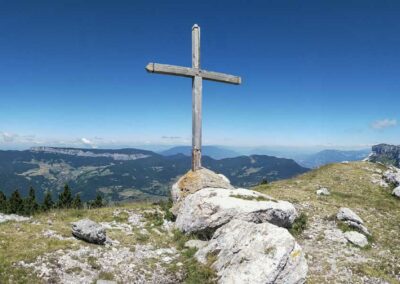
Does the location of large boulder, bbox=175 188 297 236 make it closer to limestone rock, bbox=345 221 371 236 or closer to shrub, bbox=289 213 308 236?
shrub, bbox=289 213 308 236

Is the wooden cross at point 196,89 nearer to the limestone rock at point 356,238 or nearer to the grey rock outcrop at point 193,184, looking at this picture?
the grey rock outcrop at point 193,184

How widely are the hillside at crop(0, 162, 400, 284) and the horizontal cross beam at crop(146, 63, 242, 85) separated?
916 cm

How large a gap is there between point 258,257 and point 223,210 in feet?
18.6

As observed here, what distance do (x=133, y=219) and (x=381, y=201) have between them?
23728 mm

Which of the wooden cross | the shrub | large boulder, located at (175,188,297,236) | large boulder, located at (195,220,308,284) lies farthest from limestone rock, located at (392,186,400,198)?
large boulder, located at (195,220,308,284)

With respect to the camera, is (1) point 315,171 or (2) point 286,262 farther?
(1) point 315,171

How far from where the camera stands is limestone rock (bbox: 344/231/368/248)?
21047mm

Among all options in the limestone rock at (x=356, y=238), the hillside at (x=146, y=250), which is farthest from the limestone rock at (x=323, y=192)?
the limestone rock at (x=356, y=238)

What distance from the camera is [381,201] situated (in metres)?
33.2

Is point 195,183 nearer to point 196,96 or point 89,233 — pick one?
point 196,96

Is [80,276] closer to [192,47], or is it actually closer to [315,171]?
[192,47]

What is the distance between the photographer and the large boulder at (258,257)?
42.5ft

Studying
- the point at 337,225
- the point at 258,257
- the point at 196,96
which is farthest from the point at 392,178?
the point at 258,257

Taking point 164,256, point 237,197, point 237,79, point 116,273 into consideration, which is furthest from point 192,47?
point 116,273
